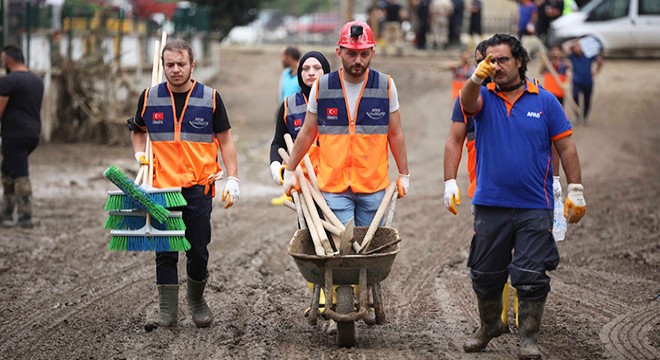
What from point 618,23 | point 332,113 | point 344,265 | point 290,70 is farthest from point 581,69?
point 344,265

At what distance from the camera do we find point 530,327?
648 centimetres

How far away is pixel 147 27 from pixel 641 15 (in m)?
14.0

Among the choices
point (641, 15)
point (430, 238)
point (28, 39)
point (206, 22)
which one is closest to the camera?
point (430, 238)

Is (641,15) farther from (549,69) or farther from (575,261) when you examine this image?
(575,261)

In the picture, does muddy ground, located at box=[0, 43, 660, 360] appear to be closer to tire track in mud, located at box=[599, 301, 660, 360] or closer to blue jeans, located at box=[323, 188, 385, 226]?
tire track in mud, located at box=[599, 301, 660, 360]

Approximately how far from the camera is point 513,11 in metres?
40.0

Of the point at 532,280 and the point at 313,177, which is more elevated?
the point at 313,177

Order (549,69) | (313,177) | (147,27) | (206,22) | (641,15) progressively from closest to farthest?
(313,177)
(549,69)
(147,27)
(641,15)
(206,22)

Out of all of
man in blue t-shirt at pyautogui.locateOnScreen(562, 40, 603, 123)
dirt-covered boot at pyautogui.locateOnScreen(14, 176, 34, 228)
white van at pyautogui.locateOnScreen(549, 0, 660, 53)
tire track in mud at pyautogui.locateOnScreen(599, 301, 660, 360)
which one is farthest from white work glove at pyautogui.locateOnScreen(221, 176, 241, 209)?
white van at pyautogui.locateOnScreen(549, 0, 660, 53)

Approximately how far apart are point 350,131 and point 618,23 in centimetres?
2408

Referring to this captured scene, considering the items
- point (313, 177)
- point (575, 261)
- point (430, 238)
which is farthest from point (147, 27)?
point (313, 177)

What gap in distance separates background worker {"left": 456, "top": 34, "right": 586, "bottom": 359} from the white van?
22.9 m

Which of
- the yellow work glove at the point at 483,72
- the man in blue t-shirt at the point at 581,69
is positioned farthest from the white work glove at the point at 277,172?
the man in blue t-shirt at the point at 581,69

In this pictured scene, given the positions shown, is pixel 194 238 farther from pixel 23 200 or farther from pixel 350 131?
pixel 23 200
